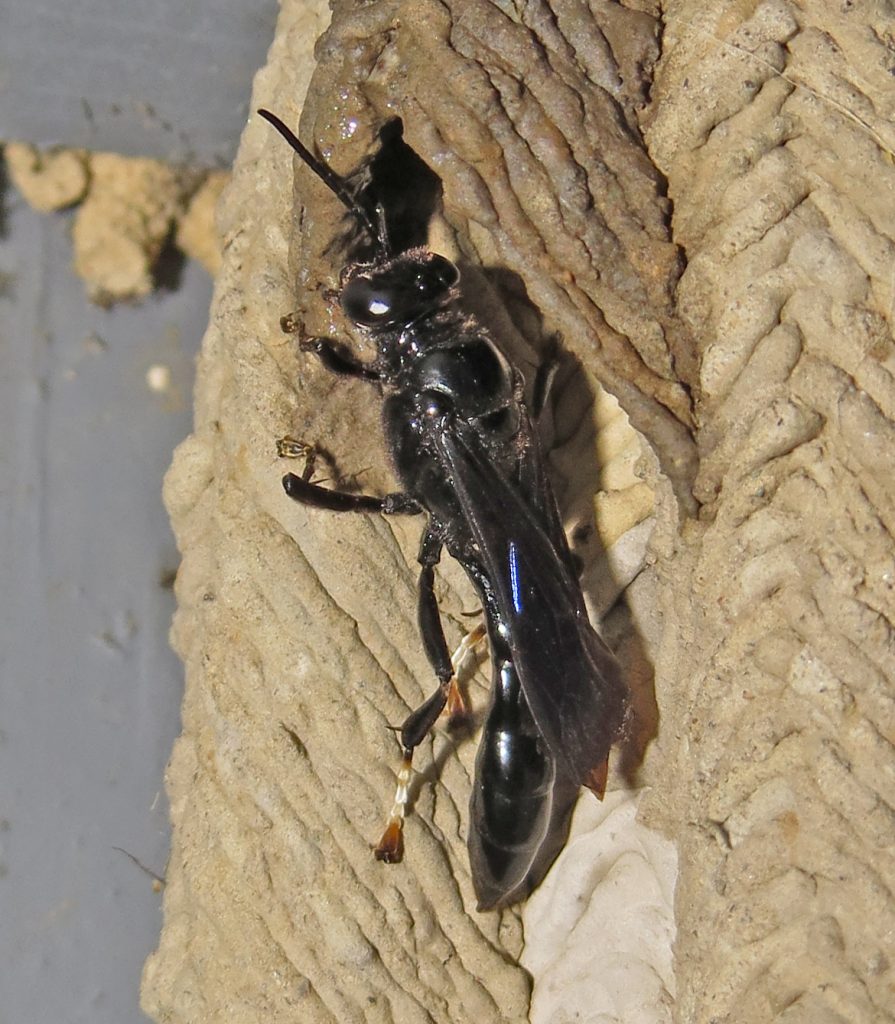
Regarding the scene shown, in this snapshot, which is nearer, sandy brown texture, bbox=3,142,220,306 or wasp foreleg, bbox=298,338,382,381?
wasp foreleg, bbox=298,338,382,381

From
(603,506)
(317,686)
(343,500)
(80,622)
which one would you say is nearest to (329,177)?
(343,500)

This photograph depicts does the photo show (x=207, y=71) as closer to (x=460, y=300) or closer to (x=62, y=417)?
(x=62, y=417)

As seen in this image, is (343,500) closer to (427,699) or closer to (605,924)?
(427,699)

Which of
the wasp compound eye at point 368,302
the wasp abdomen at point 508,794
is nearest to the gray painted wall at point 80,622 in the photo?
the wasp abdomen at point 508,794

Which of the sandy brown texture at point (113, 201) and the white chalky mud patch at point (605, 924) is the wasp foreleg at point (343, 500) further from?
the sandy brown texture at point (113, 201)

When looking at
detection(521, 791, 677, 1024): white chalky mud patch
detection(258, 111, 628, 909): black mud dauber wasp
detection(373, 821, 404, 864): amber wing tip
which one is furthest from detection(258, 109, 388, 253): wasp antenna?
detection(521, 791, 677, 1024): white chalky mud patch

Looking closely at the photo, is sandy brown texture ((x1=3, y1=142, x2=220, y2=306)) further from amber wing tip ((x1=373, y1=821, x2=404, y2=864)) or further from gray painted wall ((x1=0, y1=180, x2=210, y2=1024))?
amber wing tip ((x1=373, y1=821, x2=404, y2=864))
